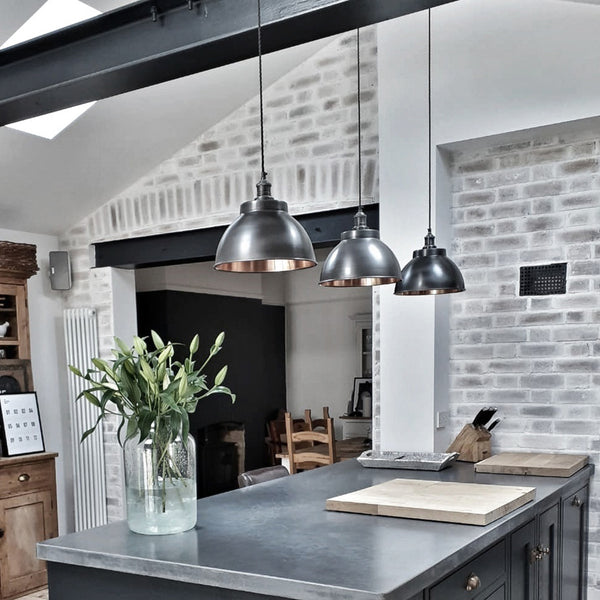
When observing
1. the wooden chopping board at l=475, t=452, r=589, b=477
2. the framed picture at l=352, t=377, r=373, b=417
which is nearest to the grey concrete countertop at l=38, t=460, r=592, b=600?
the wooden chopping board at l=475, t=452, r=589, b=477

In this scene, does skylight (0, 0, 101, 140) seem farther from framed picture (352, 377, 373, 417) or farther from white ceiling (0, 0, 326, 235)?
framed picture (352, 377, 373, 417)

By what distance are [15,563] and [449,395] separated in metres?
3.04

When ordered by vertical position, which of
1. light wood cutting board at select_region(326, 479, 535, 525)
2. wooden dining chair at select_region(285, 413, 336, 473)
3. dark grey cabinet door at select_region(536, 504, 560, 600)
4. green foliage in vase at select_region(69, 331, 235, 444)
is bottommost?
wooden dining chair at select_region(285, 413, 336, 473)

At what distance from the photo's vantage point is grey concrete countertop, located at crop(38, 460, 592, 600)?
1652 mm

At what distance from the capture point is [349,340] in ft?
25.7

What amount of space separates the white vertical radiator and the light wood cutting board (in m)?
3.18

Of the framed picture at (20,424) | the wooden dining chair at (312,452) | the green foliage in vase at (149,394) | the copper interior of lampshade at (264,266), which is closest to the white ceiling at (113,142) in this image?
the framed picture at (20,424)

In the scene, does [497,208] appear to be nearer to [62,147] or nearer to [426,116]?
[426,116]

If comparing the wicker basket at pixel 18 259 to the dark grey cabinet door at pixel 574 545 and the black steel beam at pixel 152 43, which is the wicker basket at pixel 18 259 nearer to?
the black steel beam at pixel 152 43

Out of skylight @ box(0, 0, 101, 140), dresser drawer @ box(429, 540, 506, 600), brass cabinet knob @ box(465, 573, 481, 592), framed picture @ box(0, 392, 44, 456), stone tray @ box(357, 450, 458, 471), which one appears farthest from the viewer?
framed picture @ box(0, 392, 44, 456)

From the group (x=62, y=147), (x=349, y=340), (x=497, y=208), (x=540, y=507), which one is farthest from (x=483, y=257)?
(x=349, y=340)

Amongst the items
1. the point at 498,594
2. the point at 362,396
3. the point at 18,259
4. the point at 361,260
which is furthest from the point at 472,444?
the point at 362,396

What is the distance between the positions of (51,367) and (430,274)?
3502mm

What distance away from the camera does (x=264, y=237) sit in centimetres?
207
